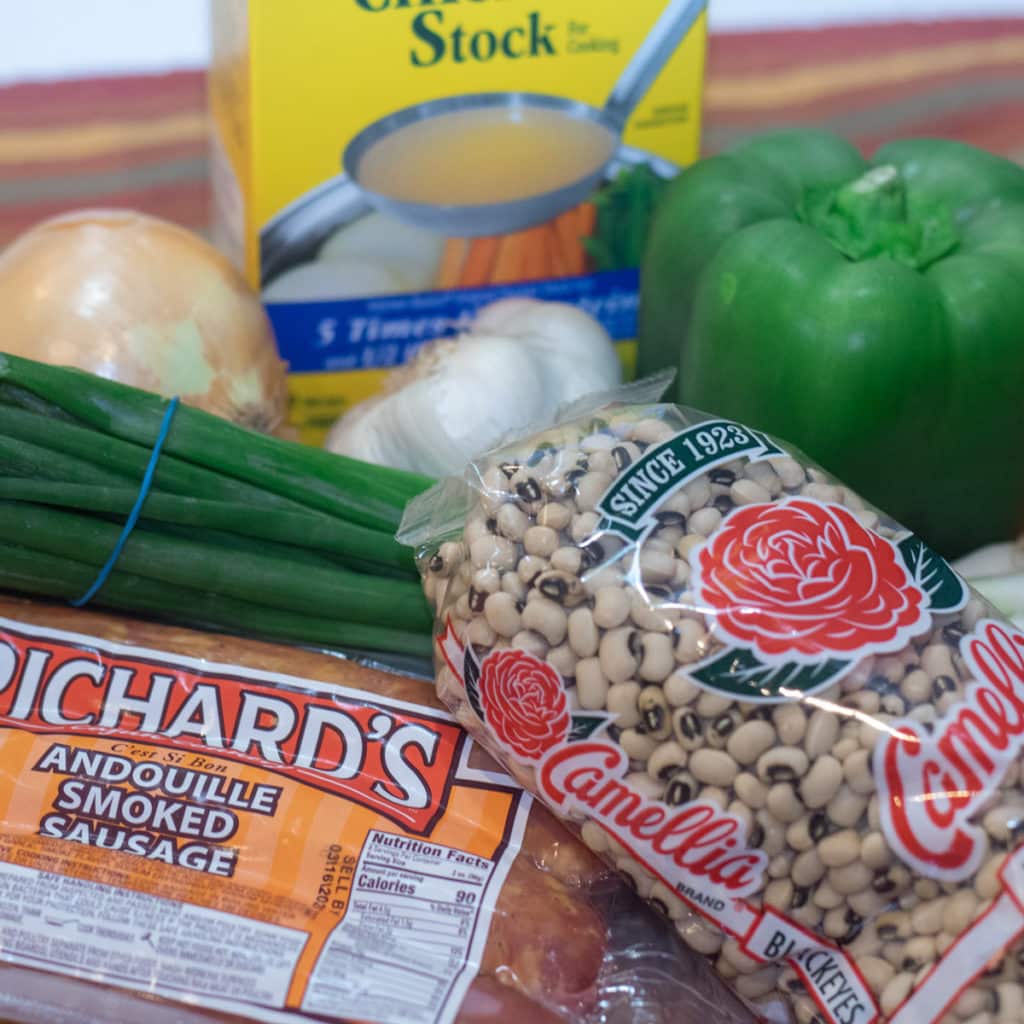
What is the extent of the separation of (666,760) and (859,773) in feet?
0.35

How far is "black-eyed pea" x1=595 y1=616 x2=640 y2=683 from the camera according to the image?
73 cm

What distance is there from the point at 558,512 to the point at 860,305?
354mm

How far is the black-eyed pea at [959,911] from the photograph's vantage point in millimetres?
687

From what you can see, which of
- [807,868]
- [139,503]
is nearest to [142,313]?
[139,503]

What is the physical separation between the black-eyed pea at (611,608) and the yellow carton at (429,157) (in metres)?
0.60

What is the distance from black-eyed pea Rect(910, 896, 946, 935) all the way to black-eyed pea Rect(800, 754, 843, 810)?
0.08 m

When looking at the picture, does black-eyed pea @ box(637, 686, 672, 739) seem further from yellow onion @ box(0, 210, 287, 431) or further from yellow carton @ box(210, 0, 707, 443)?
yellow carton @ box(210, 0, 707, 443)

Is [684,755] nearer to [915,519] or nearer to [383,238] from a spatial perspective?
[915,519]

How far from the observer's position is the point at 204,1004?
0.71m

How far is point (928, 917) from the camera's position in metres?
0.70

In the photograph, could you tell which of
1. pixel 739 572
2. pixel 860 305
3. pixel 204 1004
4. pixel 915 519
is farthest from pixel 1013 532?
pixel 204 1004

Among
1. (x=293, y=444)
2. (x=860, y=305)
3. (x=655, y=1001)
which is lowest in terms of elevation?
(x=655, y=1001)

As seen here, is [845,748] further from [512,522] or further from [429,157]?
[429,157]

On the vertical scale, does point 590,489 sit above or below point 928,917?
above
